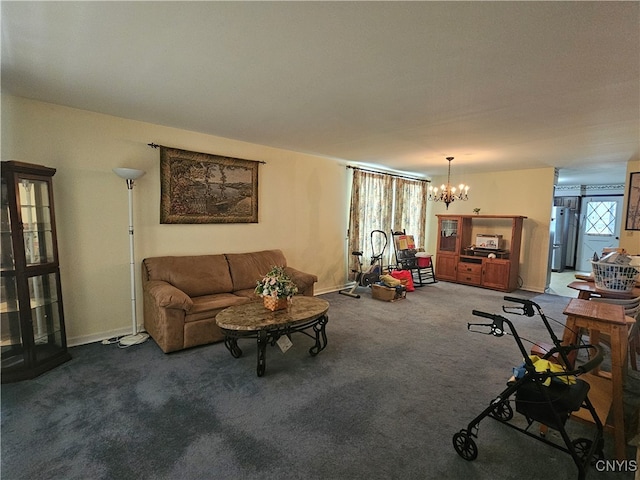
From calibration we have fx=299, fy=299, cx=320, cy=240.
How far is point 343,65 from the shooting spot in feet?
6.73

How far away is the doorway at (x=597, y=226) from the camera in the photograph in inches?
316

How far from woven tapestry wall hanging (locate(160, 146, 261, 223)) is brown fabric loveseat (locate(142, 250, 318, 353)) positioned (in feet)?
1.81

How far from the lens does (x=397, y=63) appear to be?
2.00 meters

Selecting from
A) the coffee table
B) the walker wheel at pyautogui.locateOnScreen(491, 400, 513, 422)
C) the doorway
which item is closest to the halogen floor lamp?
the coffee table

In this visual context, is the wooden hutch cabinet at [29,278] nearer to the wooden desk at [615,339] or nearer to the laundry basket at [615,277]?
the wooden desk at [615,339]

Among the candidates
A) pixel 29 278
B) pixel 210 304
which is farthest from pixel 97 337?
pixel 210 304

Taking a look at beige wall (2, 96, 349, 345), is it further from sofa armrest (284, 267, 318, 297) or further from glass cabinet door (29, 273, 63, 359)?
sofa armrest (284, 267, 318, 297)

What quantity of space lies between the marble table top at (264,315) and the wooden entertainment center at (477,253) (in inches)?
174

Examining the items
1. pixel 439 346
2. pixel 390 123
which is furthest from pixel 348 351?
pixel 390 123

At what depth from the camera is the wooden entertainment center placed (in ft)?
19.5

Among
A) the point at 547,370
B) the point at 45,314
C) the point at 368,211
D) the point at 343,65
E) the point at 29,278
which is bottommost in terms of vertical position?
the point at 45,314

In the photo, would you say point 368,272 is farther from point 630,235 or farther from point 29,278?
point 29,278

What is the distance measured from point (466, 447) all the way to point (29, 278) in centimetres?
364

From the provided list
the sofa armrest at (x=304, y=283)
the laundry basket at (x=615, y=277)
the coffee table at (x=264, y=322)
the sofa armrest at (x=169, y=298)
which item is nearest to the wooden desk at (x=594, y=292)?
the laundry basket at (x=615, y=277)
